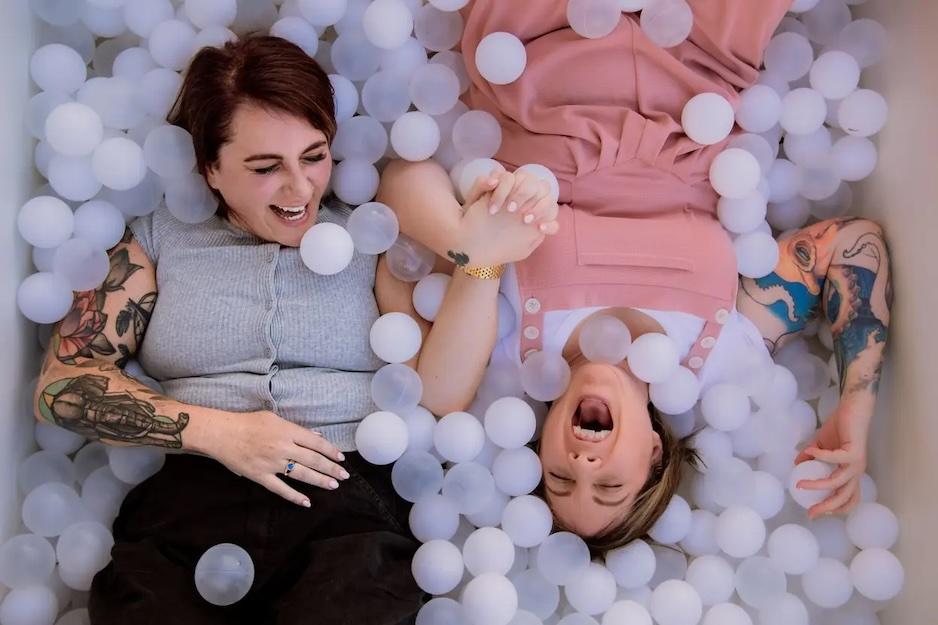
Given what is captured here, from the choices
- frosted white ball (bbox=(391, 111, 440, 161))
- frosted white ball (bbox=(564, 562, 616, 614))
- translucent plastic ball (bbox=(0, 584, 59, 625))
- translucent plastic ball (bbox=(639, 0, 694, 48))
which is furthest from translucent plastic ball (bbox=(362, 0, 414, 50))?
translucent plastic ball (bbox=(0, 584, 59, 625))

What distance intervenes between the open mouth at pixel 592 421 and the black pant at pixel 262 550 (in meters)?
0.33

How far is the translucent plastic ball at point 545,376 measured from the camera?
153 cm

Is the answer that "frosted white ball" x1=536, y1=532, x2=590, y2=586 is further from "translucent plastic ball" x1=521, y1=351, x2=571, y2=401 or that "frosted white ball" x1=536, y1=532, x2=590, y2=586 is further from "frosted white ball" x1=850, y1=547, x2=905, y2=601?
"frosted white ball" x1=850, y1=547, x2=905, y2=601

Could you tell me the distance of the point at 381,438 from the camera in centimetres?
149

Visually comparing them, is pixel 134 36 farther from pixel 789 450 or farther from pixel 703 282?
pixel 789 450

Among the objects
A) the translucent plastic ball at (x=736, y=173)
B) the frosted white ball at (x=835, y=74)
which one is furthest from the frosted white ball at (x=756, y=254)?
the frosted white ball at (x=835, y=74)

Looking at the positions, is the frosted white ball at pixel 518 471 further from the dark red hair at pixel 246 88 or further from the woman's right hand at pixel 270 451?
the dark red hair at pixel 246 88

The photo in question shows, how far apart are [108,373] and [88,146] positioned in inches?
14.3

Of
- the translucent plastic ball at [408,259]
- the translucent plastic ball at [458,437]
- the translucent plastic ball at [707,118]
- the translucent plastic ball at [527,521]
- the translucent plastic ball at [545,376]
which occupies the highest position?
the translucent plastic ball at [707,118]

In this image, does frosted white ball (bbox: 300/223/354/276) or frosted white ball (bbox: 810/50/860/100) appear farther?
frosted white ball (bbox: 810/50/860/100)

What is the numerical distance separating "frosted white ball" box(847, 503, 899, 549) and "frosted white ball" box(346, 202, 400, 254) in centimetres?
89

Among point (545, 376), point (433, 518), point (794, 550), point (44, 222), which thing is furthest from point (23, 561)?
point (794, 550)

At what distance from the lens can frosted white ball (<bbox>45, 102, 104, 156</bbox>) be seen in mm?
1510

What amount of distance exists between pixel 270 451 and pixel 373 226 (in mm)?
373
